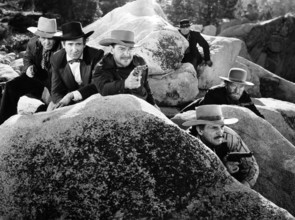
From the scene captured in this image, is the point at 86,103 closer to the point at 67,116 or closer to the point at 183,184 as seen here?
the point at 67,116

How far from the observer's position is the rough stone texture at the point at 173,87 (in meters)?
9.64

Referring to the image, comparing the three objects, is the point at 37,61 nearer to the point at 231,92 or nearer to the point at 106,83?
the point at 106,83

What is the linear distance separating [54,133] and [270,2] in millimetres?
38486

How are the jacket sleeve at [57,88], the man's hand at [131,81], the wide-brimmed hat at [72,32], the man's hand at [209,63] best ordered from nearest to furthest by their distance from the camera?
the man's hand at [131,81] → the wide-brimmed hat at [72,32] → the jacket sleeve at [57,88] → the man's hand at [209,63]

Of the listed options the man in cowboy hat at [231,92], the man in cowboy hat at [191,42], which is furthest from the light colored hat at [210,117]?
the man in cowboy hat at [191,42]

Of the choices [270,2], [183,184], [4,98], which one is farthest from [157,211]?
[270,2]

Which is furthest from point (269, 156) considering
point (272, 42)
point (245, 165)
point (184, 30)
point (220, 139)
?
point (272, 42)

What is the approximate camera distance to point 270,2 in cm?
3897

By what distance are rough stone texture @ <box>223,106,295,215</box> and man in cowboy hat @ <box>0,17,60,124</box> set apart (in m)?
2.72

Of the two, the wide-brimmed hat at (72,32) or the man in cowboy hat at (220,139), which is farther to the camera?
the wide-brimmed hat at (72,32)

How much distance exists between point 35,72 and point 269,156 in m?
3.64

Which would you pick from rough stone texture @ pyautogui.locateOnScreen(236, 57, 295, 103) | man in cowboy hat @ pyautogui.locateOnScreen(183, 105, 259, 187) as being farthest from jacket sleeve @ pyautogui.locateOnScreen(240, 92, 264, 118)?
rough stone texture @ pyautogui.locateOnScreen(236, 57, 295, 103)

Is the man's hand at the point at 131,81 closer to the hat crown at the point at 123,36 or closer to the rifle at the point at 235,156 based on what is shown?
the hat crown at the point at 123,36

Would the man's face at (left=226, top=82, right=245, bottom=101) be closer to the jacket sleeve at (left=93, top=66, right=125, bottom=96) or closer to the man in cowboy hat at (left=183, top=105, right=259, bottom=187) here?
the man in cowboy hat at (left=183, top=105, right=259, bottom=187)
